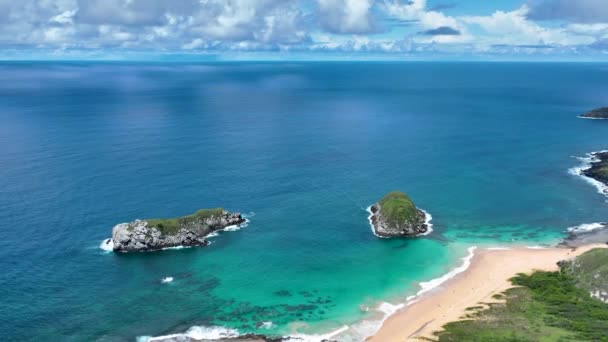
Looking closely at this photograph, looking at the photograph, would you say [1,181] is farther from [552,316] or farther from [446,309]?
[552,316]

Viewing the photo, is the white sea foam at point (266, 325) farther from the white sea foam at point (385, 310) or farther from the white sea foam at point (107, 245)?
the white sea foam at point (107, 245)

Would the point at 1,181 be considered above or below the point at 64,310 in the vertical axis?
above

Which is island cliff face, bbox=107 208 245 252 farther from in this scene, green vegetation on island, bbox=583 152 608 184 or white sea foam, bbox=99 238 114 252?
green vegetation on island, bbox=583 152 608 184

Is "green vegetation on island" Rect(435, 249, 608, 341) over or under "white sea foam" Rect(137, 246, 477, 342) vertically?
over

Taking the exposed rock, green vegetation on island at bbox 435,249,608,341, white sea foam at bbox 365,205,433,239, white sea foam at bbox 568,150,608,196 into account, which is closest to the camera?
green vegetation on island at bbox 435,249,608,341

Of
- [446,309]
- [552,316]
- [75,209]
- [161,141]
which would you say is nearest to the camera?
[552,316]

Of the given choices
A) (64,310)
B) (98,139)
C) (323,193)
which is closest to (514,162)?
(323,193)

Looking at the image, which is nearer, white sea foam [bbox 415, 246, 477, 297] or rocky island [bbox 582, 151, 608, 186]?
white sea foam [bbox 415, 246, 477, 297]

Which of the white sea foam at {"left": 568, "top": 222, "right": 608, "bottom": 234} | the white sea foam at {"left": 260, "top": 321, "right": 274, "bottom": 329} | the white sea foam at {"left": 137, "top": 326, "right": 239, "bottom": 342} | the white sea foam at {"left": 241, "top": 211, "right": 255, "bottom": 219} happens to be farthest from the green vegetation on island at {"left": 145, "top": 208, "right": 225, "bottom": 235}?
the white sea foam at {"left": 568, "top": 222, "right": 608, "bottom": 234}
